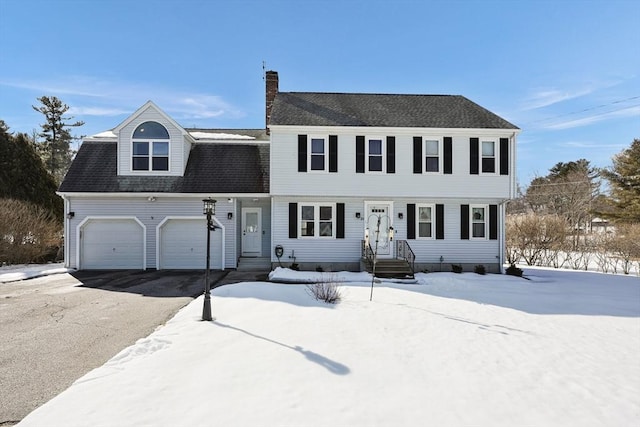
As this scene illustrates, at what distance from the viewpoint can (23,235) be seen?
16.9 meters

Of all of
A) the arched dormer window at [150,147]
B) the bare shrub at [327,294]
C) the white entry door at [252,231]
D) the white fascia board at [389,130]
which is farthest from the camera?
the white entry door at [252,231]

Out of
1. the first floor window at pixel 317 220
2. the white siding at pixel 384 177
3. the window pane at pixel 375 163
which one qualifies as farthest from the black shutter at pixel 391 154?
the first floor window at pixel 317 220

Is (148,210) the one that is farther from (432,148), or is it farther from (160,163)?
(432,148)

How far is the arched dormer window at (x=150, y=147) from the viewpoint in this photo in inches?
616

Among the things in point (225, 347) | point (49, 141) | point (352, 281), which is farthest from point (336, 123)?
point (49, 141)

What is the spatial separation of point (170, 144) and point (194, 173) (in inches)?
64.2

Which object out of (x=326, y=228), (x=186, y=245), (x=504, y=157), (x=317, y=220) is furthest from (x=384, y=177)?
(x=186, y=245)

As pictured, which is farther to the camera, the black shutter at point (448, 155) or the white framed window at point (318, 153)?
the black shutter at point (448, 155)

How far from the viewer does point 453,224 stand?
15594mm

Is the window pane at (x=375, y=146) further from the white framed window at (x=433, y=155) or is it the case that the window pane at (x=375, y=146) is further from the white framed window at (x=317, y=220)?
the white framed window at (x=317, y=220)

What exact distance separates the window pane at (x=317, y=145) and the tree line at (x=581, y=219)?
37.9 ft

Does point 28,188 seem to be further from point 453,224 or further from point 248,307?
point 453,224

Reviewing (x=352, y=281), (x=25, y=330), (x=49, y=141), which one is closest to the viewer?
(x=25, y=330)

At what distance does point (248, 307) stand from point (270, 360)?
3401 mm
